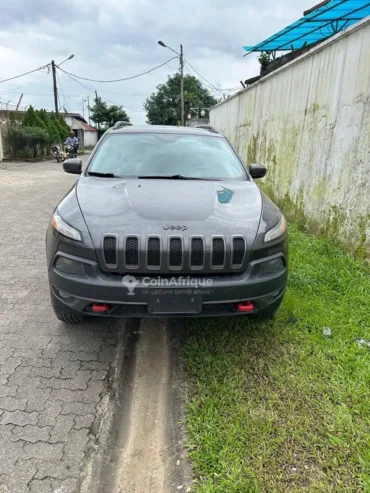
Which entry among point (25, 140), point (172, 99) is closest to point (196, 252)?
point (25, 140)

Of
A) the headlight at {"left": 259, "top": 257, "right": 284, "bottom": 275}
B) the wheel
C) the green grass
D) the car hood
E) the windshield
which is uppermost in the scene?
the windshield

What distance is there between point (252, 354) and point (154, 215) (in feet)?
4.14

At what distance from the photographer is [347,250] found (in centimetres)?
430

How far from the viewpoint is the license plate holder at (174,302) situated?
2141mm

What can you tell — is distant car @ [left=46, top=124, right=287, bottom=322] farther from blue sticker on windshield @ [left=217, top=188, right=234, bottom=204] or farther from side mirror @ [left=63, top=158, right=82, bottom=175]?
side mirror @ [left=63, top=158, right=82, bottom=175]

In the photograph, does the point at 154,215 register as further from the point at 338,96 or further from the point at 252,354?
the point at 338,96

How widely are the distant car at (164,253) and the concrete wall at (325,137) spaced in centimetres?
213

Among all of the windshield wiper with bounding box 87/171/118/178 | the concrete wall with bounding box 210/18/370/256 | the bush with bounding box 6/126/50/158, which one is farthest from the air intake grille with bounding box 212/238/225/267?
the bush with bounding box 6/126/50/158

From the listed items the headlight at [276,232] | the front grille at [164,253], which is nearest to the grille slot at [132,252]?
the front grille at [164,253]

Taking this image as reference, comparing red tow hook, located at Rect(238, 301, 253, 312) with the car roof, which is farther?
→ the car roof

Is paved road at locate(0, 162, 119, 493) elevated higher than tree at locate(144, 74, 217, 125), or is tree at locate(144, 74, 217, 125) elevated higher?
tree at locate(144, 74, 217, 125)

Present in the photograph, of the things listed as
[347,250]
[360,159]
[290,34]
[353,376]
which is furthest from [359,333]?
[290,34]

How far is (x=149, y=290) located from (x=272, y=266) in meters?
0.84

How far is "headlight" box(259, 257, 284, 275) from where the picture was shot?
229 cm
